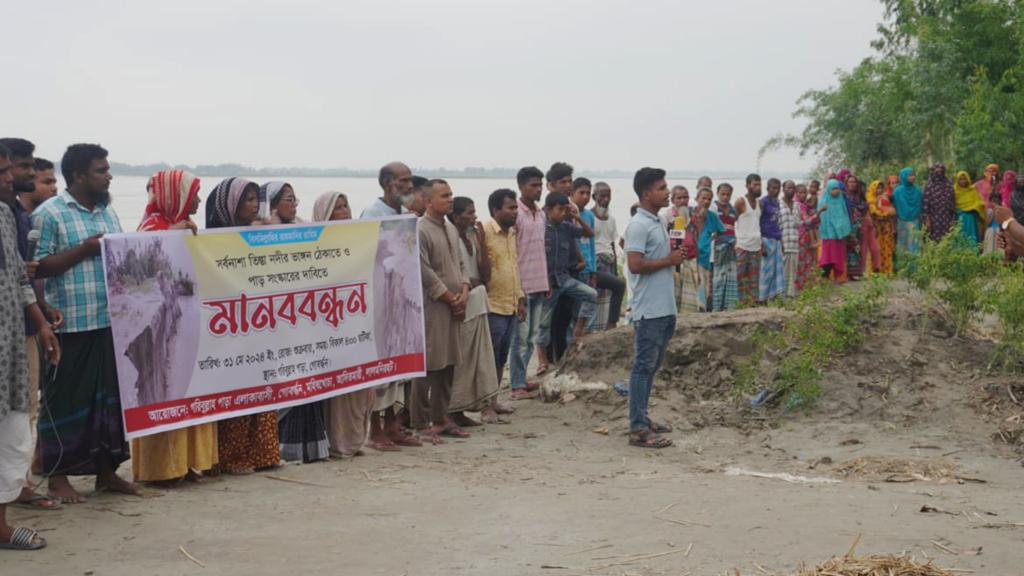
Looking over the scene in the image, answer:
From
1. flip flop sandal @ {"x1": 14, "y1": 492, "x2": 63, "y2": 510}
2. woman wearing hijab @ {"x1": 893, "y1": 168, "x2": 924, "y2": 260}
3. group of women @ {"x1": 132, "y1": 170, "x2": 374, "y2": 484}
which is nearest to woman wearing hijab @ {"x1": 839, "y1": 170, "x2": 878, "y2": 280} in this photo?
woman wearing hijab @ {"x1": 893, "y1": 168, "x2": 924, "y2": 260}

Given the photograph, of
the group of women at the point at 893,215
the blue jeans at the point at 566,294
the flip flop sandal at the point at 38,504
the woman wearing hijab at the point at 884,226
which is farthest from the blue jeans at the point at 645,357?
the woman wearing hijab at the point at 884,226

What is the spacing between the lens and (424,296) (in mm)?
7590

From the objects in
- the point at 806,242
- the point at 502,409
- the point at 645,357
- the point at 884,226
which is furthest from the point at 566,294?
the point at 884,226

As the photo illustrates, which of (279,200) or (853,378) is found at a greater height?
(279,200)

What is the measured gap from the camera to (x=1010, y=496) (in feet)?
18.7

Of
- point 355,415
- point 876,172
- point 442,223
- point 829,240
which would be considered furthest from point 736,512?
point 876,172

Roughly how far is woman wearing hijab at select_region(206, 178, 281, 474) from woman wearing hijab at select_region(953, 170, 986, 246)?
1276 cm

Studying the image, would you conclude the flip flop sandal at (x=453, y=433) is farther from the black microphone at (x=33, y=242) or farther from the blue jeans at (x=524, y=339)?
the black microphone at (x=33, y=242)

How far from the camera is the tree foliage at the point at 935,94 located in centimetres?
2044

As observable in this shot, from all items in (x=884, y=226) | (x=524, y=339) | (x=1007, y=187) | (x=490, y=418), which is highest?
(x=1007, y=187)

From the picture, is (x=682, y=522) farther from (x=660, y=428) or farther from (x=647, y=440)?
(x=660, y=428)

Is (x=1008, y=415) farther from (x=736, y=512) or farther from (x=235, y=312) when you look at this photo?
(x=235, y=312)

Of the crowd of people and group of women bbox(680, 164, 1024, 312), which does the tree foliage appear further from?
the crowd of people

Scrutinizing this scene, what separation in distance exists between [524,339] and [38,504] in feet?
15.4
